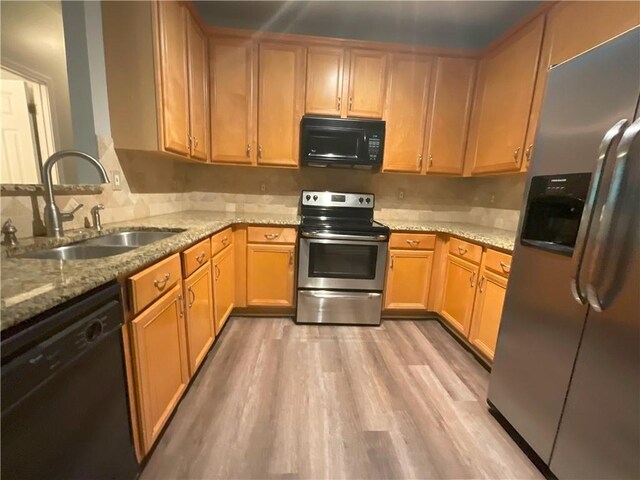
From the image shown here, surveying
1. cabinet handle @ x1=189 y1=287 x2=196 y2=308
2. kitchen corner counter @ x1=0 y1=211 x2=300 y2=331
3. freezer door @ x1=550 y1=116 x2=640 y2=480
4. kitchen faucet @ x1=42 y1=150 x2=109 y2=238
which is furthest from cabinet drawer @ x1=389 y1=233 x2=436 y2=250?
kitchen faucet @ x1=42 y1=150 x2=109 y2=238

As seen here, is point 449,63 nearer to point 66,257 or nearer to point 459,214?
point 459,214

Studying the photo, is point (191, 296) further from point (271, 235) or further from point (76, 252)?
point (271, 235)

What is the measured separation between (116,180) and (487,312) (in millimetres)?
2605

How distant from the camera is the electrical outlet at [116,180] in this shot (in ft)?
5.86

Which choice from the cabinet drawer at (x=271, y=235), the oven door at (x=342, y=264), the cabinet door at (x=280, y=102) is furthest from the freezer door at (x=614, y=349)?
the cabinet door at (x=280, y=102)

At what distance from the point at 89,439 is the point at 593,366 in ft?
5.50

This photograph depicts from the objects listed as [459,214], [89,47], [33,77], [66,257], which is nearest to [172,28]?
[89,47]

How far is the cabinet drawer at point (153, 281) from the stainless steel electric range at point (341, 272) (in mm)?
1161

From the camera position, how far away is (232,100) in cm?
241

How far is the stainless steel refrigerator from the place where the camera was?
91 cm

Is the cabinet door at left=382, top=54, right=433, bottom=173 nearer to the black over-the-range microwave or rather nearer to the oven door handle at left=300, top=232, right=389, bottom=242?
the black over-the-range microwave

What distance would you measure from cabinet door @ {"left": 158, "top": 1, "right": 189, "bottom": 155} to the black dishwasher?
51.6 inches

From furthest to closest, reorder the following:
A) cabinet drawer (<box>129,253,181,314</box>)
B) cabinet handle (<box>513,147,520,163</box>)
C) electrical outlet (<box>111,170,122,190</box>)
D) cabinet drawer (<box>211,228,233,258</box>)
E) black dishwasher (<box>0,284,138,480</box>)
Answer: cabinet handle (<box>513,147,520,163</box>), cabinet drawer (<box>211,228,233,258</box>), electrical outlet (<box>111,170,122,190</box>), cabinet drawer (<box>129,253,181,314</box>), black dishwasher (<box>0,284,138,480</box>)

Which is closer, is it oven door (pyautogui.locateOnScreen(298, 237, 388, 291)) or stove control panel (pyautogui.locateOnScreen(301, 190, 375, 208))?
oven door (pyautogui.locateOnScreen(298, 237, 388, 291))
